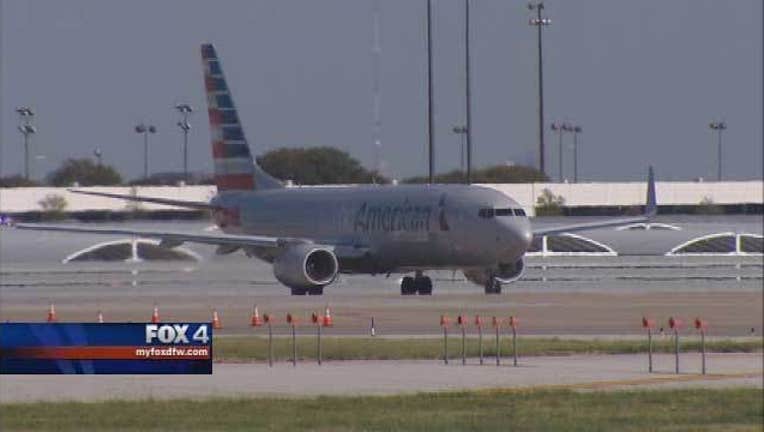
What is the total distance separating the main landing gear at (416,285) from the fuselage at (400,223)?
0.66m

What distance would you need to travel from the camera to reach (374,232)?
229ft

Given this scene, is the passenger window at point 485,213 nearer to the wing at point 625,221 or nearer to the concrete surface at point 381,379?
the wing at point 625,221

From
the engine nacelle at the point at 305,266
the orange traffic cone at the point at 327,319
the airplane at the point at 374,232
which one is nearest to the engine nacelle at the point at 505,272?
the airplane at the point at 374,232

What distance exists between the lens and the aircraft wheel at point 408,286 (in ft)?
222

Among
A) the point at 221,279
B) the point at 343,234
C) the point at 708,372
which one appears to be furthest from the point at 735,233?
the point at 708,372

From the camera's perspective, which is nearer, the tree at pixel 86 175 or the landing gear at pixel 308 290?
the landing gear at pixel 308 290

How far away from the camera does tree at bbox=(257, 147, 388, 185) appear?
316 ft

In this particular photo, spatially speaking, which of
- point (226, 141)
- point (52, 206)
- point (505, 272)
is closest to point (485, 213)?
point (505, 272)

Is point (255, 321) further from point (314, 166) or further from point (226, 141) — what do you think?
point (314, 166)

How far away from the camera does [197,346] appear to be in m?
24.8

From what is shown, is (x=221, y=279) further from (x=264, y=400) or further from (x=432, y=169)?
(x=264, y=400)

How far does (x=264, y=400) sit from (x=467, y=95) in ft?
143

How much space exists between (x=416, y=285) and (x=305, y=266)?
12.4ft

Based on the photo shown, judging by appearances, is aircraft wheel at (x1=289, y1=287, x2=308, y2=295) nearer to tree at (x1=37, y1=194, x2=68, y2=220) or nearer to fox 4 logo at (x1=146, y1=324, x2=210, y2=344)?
tree at (x1=37, y1=194, x2=68, y2=220)
